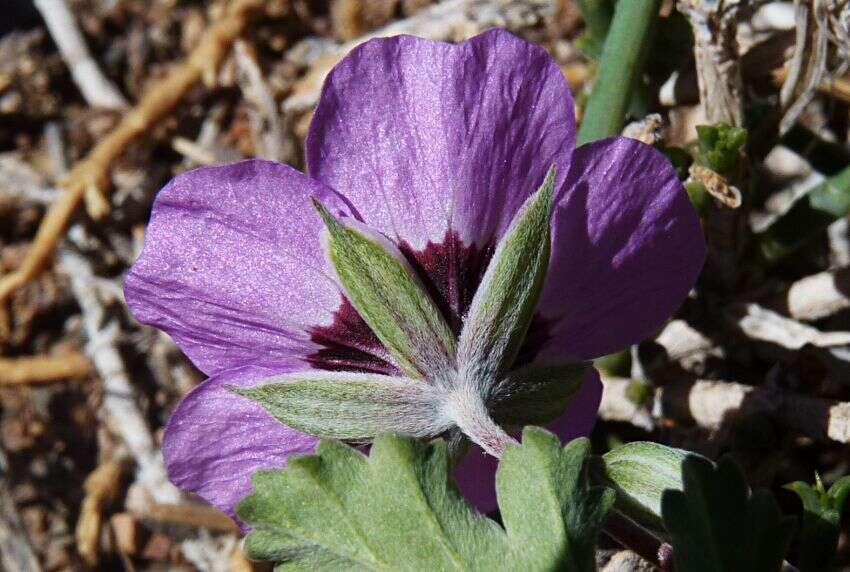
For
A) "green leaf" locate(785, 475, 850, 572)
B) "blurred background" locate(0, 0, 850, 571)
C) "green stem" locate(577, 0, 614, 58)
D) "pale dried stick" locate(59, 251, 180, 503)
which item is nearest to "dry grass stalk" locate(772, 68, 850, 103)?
"blurred background" locate(0, 0, 850, 571)

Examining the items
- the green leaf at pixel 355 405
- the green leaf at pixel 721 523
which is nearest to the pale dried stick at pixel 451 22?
the green leaf at pixel 355 405

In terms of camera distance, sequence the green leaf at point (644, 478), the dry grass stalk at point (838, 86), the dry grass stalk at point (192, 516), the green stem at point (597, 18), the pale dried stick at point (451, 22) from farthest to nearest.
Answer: the pale dried stick at point (451, 22), the dry grass stalk at point (192, 516), the dry grass stalk at point (838, 86), the green stem at point (597, 18), the green leaf at point (644, 478)

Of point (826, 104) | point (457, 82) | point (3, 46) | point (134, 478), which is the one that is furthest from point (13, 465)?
point (826, 104)

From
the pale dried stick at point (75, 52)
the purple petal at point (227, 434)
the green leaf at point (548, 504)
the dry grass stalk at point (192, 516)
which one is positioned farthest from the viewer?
the pale dried stick at point (75, 52)

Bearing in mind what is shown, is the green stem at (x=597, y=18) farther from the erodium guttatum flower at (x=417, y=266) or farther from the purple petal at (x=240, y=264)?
the purple petal at (x=240, y=264)

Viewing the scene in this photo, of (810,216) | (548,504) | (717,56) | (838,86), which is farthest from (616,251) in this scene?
(838,86)

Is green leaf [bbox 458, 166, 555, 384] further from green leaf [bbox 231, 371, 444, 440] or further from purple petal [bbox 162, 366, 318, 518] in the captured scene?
purple petal [bbox 162, 366, 318, 518]

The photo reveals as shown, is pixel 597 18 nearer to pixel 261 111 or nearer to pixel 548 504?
pixel 548 504
